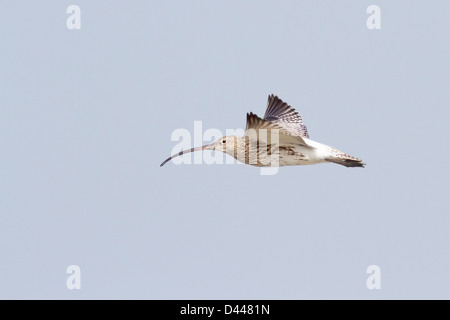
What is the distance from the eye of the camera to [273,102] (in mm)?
16969

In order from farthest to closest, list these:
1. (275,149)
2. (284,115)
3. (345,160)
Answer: (284,115)
(345,160)
(275,149)

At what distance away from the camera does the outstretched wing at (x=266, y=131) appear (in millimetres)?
13492

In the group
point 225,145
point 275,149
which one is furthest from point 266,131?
point 225,145

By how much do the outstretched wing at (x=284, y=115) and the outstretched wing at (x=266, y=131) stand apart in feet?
6.85

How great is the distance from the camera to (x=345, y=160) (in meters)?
14.7

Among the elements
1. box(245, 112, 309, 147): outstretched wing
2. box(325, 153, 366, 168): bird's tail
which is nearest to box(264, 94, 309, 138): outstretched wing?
box(325, 153, 366, 168): bird's tail

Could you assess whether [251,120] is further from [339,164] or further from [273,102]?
[273,102]

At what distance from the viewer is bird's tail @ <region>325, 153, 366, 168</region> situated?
14688mm

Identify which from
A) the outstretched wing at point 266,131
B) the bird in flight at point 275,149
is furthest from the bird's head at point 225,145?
the outstretched wing at point 266,131

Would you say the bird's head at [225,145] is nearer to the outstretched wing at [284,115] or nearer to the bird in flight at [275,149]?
the bird in flight at [275,149]

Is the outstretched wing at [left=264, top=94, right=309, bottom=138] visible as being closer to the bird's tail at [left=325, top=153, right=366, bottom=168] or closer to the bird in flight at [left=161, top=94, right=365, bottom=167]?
the bird in flight at [left=161, top=94, right=365, bottom=167]

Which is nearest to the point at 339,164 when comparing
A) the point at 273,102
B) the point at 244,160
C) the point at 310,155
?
the point at 310,155

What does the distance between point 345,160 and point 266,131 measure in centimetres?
169

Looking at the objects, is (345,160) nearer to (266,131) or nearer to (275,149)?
(275,149)
